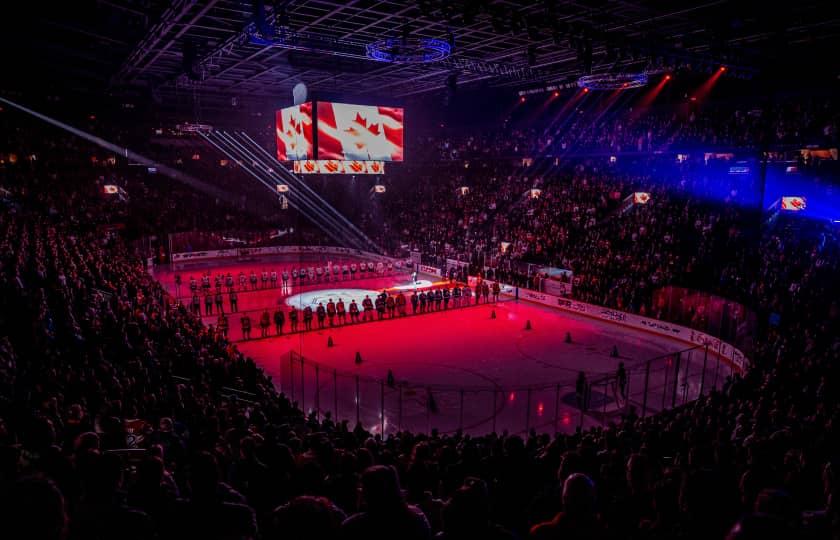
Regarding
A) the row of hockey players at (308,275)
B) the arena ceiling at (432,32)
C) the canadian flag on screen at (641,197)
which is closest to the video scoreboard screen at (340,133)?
the arena ceiling at (432,32)

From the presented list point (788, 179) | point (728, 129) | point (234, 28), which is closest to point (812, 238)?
point (788, 179)

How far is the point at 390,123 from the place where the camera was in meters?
33.6

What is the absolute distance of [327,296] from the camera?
32281mm

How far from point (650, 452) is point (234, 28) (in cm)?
2301

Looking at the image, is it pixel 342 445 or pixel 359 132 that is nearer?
pixel 342 445

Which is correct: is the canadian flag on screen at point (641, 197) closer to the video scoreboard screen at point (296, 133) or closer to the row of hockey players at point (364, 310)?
the row of hockey players at point (364, 310)

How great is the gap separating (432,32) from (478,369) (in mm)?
15633

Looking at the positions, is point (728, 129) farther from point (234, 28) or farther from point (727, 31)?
point (234, 28)

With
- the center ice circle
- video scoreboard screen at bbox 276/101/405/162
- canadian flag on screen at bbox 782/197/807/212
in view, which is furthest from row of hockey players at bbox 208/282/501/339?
canadian flag on screen at bbox 782/197/807/212

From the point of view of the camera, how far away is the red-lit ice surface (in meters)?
15.1

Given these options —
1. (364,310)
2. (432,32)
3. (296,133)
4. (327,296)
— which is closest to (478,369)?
(364,310)

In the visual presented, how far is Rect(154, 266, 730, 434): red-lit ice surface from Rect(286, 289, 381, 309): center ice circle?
1.53 m

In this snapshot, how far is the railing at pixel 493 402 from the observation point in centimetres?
1462

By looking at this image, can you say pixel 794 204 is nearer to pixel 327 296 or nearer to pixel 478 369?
pixel 478 369
